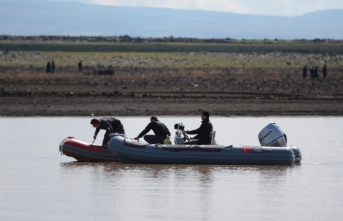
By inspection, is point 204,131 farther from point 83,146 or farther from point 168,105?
point 168,105

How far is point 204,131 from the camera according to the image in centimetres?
2000

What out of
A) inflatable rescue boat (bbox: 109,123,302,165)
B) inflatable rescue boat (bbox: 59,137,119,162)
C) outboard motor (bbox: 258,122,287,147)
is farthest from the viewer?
inflatable rescue boat (bbox: 59,137,119,162)

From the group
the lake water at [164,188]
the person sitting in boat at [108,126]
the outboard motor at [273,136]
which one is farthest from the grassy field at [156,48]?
the outboard motor at [273,136]

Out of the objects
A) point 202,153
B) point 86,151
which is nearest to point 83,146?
point 86,151

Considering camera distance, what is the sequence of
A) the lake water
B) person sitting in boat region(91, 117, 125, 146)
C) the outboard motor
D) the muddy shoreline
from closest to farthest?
the lake water → the outboard motor → person sitting in boat region(91, 117, 125, 146) → the muddy shoreline

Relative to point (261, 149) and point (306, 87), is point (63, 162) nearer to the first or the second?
point (261, 149)

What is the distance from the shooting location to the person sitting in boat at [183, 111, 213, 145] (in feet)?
65.3

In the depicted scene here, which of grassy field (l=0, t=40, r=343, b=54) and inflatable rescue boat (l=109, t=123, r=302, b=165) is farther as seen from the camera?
grassy field (l=0, t=40, r=343, b=54)

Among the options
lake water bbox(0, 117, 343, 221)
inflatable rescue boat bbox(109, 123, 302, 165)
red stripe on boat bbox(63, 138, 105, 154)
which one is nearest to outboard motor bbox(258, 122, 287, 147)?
inflatable rescue boat bbox(109, 123, 302, 165)

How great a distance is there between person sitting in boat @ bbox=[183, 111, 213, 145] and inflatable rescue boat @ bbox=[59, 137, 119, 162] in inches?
82.9

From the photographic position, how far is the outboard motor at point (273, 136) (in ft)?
65.9

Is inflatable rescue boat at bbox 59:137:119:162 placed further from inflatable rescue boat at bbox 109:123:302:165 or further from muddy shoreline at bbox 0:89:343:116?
muddy shoreline at bbox 0:89:343:116

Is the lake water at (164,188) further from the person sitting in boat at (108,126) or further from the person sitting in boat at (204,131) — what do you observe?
the person sitting in boat at (108,126)

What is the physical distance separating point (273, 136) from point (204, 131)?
5.48 ft
